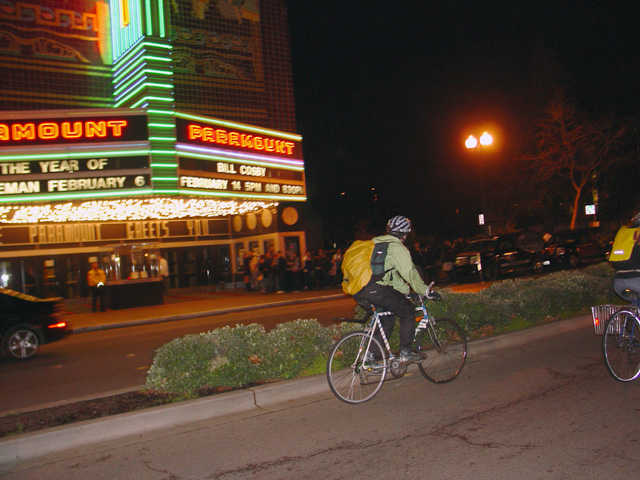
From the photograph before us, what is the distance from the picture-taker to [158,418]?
5.73 metres

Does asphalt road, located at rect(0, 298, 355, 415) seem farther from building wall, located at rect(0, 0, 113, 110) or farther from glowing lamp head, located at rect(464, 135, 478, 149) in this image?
building wall, located at rect(0, 0, 113, 110)

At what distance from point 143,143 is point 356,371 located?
13.1 meters

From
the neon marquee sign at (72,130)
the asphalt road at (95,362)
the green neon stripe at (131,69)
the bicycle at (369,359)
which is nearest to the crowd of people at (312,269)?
the asphalt road at (95,362)

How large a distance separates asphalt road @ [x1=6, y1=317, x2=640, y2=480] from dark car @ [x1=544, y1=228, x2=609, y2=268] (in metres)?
18.3

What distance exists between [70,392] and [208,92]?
2104cm

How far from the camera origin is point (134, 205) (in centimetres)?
2020

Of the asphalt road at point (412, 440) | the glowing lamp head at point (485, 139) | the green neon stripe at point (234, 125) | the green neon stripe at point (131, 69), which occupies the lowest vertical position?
the asphalt road at point (412, 440)

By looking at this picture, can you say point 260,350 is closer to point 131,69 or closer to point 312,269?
point 131,69

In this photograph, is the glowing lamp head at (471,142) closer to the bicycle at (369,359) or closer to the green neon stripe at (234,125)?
the green neon stripe at (234,125)

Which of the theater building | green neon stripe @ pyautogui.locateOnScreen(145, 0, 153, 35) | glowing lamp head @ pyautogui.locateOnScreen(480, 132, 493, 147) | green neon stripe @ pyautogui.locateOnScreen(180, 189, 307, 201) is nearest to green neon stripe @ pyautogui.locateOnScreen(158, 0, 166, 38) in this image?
the theater building

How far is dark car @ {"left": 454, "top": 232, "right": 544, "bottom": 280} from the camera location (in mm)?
22234

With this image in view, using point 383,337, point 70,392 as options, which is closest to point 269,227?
point 70,392

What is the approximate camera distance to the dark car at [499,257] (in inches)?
875

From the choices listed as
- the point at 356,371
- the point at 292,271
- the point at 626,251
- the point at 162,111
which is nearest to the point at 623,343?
the point at 626,251
